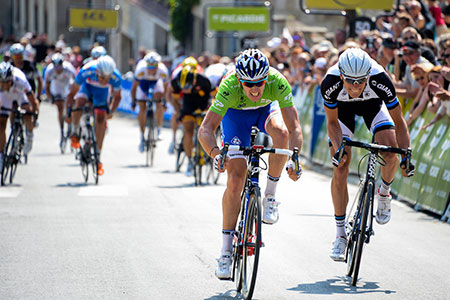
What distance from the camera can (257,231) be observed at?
21.5 ft

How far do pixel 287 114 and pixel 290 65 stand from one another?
13.4 m

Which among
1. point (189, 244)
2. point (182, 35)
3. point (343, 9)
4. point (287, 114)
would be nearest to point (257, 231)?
point (287, 114)

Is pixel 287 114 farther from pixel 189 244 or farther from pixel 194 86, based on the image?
pixel 194 86

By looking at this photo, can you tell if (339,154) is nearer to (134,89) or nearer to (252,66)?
(252,66)

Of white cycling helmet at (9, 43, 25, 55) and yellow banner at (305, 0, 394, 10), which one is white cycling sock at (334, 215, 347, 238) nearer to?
yellow banner at (305, 0, 394, 10)

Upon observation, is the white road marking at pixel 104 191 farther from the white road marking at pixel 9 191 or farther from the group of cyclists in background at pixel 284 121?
the group of cyclists in background at pixel 284 121

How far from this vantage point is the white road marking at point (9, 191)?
13.3 m

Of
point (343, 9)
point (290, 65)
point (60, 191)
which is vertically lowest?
point (60, 191)

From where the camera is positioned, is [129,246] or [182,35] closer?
[129,246]

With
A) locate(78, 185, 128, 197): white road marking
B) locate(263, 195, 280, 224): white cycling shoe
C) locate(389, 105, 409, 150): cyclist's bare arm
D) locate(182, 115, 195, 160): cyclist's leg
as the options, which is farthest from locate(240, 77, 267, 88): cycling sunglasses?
locate(182, 115, 195, 160): cyclist's leg

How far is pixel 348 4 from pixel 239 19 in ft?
42.3

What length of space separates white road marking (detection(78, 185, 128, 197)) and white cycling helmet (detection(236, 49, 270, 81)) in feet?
22.7

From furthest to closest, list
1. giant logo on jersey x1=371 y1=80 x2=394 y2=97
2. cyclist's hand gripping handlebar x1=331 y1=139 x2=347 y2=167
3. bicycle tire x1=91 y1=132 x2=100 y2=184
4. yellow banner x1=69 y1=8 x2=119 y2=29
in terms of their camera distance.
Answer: yellow banner x1=69 y1=8 x2=119 y2=29
bicycle tire x1=91 y1=132 x2=100 y2=184
giant logo on jersey x1=371 y1=80 x2=394 y2=97
cyclist's hand gripping handlebar x1=331 y1=139 x2=347 y2=167

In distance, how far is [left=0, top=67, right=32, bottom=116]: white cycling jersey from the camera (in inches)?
559
